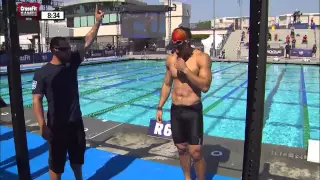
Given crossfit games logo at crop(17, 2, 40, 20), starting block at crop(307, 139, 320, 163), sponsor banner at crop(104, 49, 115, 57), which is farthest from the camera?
sponsor banner at crop(104, 49, 115, 57)

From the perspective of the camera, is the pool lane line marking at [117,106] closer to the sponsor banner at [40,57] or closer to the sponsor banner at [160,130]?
the sponsor banner at [160,130]

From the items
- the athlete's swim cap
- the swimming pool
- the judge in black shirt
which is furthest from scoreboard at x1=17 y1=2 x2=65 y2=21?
the athlete's swim cap

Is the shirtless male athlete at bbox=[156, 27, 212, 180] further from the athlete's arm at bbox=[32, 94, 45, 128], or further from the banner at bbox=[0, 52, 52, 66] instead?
the banner at bbox=[0, 52, 52, 66]

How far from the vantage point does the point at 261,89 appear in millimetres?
1427

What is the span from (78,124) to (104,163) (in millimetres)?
1290

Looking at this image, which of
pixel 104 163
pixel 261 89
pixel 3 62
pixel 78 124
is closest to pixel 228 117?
Result: pixel 104 163

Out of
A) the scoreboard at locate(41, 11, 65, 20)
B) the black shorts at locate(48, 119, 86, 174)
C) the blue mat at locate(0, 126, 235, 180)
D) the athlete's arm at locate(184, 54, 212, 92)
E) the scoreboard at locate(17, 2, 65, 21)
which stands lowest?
the blue mat at locate(0, 126, 235, 180)

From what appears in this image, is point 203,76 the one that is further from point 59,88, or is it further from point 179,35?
point 59,88

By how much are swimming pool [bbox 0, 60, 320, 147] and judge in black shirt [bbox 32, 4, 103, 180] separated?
4.08 metres

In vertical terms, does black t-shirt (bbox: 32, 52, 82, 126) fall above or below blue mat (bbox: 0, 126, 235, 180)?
above

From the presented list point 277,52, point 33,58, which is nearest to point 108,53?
point 33,58

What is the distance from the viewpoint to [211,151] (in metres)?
4.34

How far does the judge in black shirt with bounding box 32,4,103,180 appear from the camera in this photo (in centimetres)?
269

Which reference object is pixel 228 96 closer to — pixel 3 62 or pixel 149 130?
pixel 149 130
